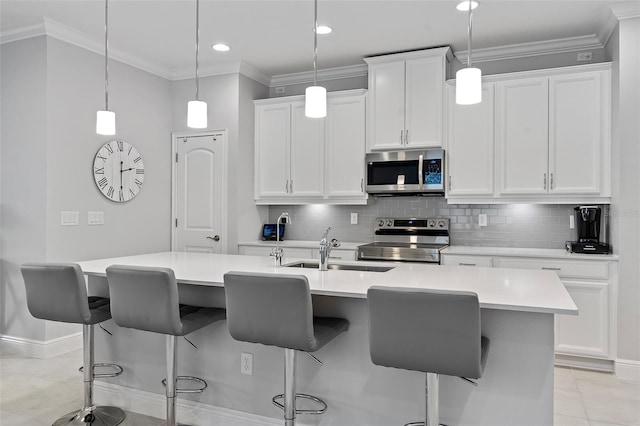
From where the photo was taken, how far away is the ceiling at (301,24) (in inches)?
140

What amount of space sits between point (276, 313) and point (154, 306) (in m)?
0.68

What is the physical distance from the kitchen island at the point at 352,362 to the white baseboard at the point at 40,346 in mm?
1116

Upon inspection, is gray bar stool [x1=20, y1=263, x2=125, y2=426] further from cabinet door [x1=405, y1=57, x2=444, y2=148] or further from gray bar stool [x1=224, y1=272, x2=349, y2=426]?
cabinet door [x1=405, y1=57, x2=444, y2=148]

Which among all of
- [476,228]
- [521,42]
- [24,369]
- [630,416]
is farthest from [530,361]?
[24,369]

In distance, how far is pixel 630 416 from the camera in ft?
9.48

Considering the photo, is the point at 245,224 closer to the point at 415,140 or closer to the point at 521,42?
the point at 415,140

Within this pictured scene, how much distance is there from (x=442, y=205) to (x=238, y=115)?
2.29 m

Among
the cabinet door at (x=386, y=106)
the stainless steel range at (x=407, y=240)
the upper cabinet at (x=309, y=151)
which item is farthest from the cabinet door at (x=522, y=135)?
the upper cabinet at (x=309, y=151)

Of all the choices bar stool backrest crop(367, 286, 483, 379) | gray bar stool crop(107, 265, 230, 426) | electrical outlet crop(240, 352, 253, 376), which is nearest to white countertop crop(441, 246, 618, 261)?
electrical outlet crop(240, 352, 253, 376)

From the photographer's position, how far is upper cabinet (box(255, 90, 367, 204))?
4730mm

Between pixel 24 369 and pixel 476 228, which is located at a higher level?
pixel 476 228

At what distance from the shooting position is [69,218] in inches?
161

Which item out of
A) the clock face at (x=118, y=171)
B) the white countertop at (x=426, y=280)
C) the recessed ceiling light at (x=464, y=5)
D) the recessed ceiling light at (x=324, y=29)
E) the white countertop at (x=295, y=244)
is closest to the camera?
the white countertop at (x=426, y=280)

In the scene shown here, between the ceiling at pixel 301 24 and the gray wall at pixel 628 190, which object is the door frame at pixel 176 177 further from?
the gray wall at pixel 628 190
